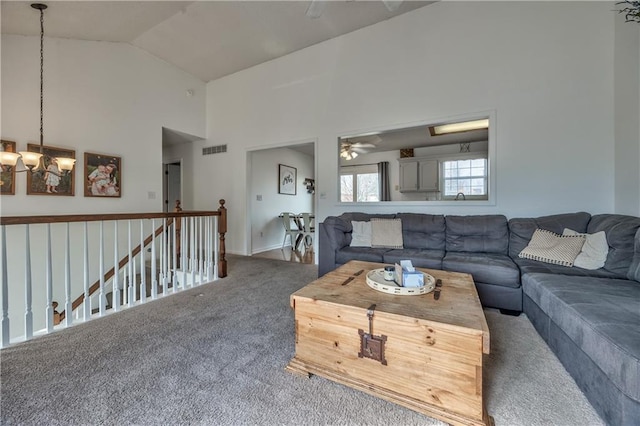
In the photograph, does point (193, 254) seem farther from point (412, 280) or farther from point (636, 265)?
point (636, 265)

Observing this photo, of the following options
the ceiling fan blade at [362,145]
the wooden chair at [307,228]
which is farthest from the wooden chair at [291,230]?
the ceiling fan blade at [362,145]

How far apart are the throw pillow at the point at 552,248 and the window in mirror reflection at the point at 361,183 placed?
4.82 meters

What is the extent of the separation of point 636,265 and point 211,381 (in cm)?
295

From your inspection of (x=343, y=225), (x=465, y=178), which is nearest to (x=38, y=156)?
(x=343, y=225)

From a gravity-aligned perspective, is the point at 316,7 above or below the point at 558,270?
above

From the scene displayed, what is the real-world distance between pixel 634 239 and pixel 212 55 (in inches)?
232

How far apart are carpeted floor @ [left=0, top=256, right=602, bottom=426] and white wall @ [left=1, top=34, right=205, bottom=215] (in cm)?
278

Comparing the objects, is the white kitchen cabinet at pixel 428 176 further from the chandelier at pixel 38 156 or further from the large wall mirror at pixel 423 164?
the chandelier at pixel 38 156

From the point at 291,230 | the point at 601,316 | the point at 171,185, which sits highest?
the point at 171,185

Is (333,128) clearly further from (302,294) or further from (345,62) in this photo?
(302,294)

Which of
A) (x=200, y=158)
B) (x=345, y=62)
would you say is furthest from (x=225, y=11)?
(x=200, y=158)

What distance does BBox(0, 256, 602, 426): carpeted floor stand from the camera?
3.92ft

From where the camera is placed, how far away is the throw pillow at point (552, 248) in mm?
2305

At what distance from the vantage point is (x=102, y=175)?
4.07 meters
